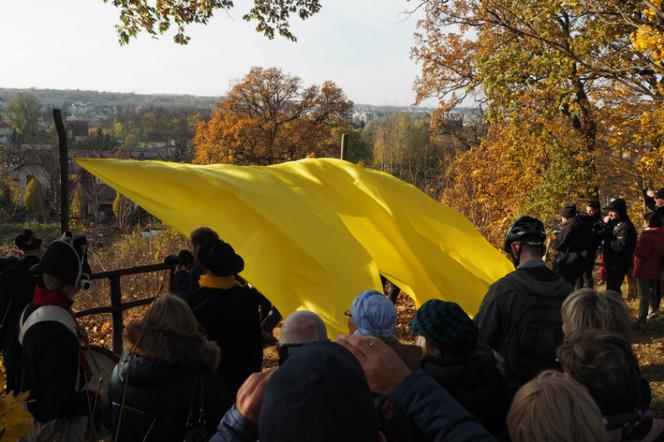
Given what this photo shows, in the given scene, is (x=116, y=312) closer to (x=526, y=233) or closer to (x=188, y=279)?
(x=188, y=279)

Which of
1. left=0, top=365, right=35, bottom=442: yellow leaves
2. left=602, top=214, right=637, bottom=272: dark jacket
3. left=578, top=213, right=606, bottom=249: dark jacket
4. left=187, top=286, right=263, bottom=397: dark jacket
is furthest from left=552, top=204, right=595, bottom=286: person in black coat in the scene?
left=0, top=365, right=35, bottom=442: yellow leaves

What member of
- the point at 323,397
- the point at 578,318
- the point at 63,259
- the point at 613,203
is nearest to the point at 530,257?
the point at 578,318

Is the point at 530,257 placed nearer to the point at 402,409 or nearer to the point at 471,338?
the point at 471,338

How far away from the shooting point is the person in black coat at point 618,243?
26.8 feet

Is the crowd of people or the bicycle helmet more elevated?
the bicycle helmet

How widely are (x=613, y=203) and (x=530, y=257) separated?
16.7 ft

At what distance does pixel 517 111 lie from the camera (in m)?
13.3

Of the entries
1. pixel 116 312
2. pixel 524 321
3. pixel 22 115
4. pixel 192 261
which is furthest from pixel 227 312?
pixel 22 115

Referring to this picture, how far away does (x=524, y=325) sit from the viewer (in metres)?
3.72

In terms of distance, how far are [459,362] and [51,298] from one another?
7.21 ft

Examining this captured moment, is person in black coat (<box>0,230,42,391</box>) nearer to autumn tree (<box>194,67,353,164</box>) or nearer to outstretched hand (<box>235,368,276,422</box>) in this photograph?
outstretched hand (<box>235,368,276,422</box>)

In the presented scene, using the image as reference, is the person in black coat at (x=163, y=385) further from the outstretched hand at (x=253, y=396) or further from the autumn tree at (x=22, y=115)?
the autumn tree at (x=22, y=115)

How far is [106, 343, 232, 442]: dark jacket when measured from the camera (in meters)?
2.76

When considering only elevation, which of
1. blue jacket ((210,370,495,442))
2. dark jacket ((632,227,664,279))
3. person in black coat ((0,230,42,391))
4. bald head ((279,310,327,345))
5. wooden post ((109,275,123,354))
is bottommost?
wooden post ((109,275,123,354))
